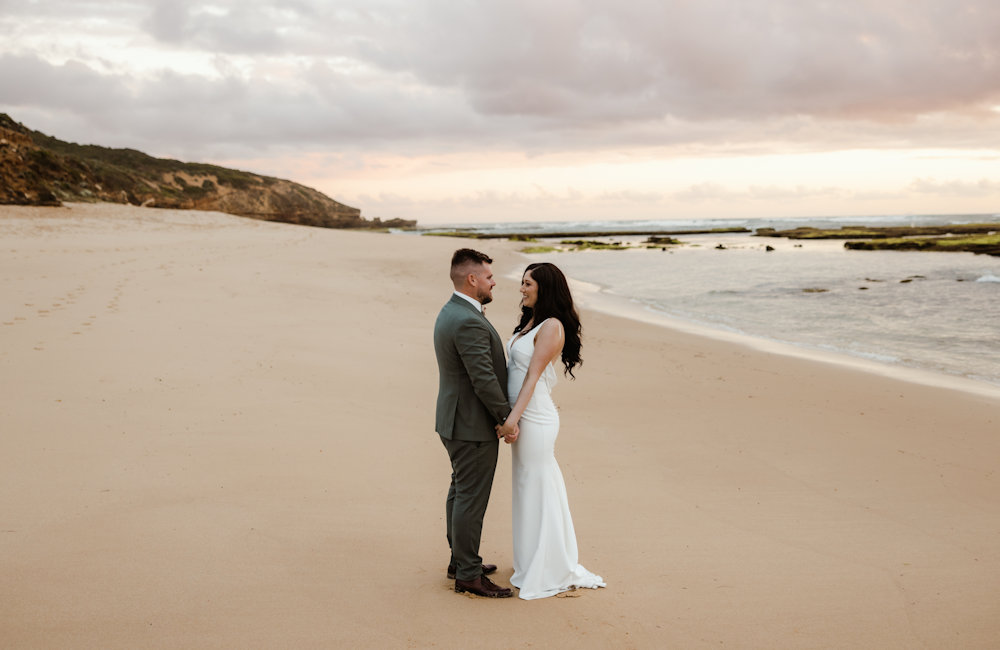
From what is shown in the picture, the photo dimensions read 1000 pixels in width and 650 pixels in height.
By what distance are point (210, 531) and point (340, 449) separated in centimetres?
186

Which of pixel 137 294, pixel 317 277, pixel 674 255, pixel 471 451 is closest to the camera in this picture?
pixel 471 451

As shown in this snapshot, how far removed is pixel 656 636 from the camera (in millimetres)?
3668

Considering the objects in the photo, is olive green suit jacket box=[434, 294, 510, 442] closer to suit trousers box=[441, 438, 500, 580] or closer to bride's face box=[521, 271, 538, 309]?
suit trousers box=[441, 438, 500, 580]

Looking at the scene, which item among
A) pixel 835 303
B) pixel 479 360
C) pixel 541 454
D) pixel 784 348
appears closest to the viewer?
pixel 479 360

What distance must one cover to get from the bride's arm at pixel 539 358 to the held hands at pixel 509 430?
0.13 feet

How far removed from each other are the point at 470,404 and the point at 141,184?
62294 mm

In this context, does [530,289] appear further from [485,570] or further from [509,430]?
[485,570]

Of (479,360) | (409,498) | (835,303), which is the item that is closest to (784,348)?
(835,303)

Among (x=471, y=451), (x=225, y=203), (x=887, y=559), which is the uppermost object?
(x=225, y=203)

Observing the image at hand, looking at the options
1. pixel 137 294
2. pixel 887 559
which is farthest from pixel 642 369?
pixel 137 294

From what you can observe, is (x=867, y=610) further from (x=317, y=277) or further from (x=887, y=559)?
(x=317, y=277)

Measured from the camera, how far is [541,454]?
4055 millimetres

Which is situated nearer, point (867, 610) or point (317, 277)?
point (867, 610)

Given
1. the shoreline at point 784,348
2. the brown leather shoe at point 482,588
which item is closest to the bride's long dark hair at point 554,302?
the brown leather shoe at point 482,588
